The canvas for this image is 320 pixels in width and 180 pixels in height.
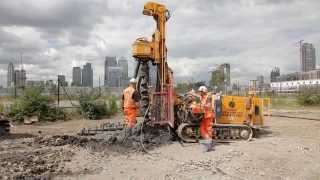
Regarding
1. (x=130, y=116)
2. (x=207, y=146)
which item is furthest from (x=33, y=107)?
(x=207, y=146)

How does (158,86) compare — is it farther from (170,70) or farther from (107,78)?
(107,78)

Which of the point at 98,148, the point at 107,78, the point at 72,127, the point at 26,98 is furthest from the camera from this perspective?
the point at 107,78

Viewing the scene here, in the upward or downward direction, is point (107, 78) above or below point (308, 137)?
above

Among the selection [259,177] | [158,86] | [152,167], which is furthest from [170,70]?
[259,177]

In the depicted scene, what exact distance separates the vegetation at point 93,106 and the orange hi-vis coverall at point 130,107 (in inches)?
467

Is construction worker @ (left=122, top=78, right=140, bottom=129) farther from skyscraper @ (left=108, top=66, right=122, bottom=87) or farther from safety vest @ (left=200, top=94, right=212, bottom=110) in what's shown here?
skyscraper @ (left=108, top=66, right=122, bottom=87)

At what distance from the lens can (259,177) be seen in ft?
35.0

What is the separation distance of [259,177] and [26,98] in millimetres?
17732

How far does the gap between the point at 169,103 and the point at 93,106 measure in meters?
12.7

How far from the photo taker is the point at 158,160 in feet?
40.8

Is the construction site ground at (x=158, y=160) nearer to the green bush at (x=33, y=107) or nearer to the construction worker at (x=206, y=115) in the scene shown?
the construction worker at (x=206, y=115)

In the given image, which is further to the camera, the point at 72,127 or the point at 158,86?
the point at 72,127

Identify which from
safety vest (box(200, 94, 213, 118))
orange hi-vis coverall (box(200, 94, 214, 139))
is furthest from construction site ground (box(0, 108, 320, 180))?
safety vest (box(200, 94, 213, 118))

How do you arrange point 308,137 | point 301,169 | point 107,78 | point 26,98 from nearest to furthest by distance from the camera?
point 301,169, point 308,137, point 26,98, point 107,78
